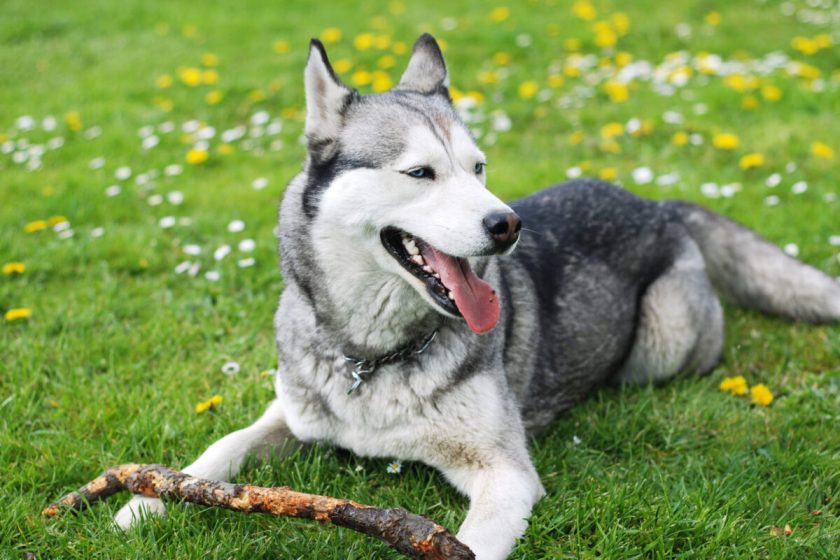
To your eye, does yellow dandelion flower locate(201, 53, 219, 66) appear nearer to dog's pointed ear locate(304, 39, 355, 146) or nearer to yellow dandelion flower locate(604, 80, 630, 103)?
yellow dandelion flower locate(604, 80, 630, 103)

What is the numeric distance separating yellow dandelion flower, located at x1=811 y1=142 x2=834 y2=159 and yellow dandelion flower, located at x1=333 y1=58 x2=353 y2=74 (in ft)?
15.7

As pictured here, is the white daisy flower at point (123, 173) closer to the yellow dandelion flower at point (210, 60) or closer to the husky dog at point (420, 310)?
the yellow dandelion flower at point (210, 60)

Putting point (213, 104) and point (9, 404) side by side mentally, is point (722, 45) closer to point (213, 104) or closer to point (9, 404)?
point (213, 104)

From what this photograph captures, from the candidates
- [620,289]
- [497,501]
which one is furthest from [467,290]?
[620,289]

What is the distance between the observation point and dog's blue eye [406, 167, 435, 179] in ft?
10.1

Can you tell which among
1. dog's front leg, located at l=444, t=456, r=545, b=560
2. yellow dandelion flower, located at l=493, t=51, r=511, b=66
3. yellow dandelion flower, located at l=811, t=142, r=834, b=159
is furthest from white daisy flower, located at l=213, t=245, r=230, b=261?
yellow dandelion flower, located at l=811, t=142, r=834, b=159

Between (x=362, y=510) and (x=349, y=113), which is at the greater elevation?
(x=349, y=113)

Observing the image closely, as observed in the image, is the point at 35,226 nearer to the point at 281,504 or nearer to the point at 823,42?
A: the point at 281,504

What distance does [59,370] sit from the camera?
166 inches

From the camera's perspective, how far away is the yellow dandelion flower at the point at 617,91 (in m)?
7.93

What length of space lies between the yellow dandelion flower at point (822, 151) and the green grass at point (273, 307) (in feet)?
0.22

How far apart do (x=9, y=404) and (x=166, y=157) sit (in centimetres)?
374

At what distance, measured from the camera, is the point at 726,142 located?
6.86 metres

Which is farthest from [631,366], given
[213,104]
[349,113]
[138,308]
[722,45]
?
[722,45]
